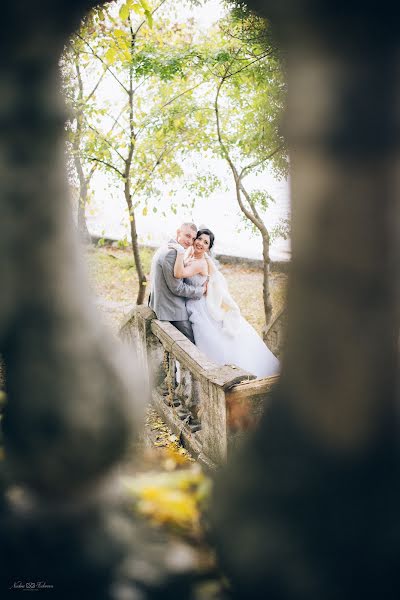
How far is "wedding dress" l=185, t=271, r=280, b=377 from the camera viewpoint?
6.19 meters

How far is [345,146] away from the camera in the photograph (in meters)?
1.26

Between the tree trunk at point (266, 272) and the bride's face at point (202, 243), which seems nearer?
the bride's face at point (202, 243)

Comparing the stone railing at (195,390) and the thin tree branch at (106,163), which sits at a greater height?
the thin tree branch at (106,163)

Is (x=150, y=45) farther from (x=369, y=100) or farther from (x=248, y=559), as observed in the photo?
(x=248, y=559)

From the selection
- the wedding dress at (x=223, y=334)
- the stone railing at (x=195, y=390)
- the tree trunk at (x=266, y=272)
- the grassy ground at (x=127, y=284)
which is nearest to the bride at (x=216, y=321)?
the wedding dress at (x=223, y=334)

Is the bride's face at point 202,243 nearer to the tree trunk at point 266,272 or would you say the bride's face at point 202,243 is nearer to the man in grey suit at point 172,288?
the man in grey suit at point 172,288

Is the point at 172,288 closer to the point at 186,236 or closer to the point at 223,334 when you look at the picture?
the point at 186,236

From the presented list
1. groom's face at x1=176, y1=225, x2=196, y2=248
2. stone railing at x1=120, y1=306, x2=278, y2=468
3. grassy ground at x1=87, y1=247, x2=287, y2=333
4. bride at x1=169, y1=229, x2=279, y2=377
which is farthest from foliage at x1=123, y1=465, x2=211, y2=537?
grassy ground at x1=87, y1=247, x2=287, y2=333

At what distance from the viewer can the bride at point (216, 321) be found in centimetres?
607

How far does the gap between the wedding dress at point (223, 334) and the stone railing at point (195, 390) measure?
1.54 feet

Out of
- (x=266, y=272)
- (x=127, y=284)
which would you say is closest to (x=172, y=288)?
(x=266, y=272)

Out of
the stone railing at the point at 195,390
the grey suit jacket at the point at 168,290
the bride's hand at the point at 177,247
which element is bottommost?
the stone railing at the point at 195,390

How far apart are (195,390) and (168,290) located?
56.2 inches

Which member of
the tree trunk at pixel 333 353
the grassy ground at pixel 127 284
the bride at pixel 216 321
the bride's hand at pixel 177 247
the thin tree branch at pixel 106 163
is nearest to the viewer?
the tree trunk at pixel 333 353
